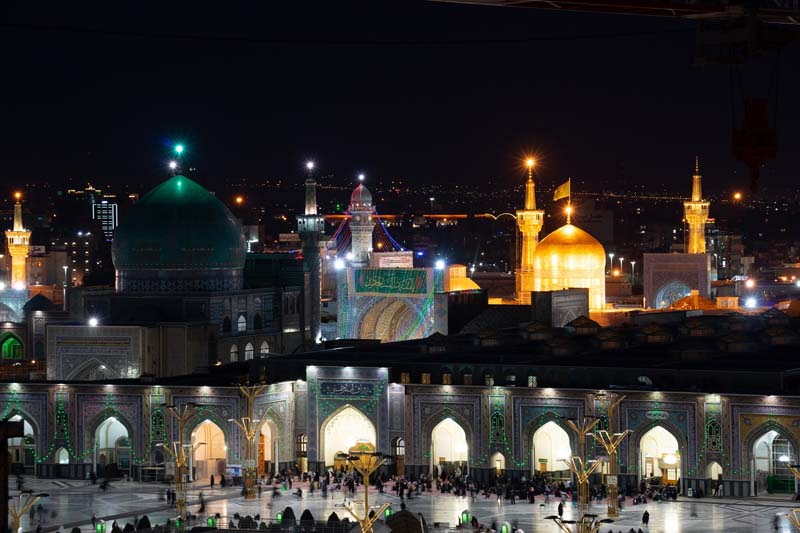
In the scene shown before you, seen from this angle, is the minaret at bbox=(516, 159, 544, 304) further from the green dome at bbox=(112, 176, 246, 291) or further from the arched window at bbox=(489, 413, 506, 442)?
the arched window at bbox=(489, 413, 506, 442)

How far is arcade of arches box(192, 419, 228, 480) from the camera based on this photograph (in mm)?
49878

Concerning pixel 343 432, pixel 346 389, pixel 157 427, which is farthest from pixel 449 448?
pixel 157 427

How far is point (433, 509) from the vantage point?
142 feet

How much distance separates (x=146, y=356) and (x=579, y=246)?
63.2ft

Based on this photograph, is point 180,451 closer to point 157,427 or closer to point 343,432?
point 157,427

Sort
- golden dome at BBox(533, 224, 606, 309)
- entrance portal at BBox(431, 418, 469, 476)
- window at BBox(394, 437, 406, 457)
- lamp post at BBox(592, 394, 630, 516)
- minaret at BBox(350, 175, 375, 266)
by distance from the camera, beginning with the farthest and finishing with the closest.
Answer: minaret at BBox(350, 175, 375, 266) → golden dome at BBox(533, 224, 606, 309) → window at BBox(394, 437, 406, 457) → entrance portal at BBox(431, 418, 469, 476) → lamp post at BBox(592, 394, 630, 516)

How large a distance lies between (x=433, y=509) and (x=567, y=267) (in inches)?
1099

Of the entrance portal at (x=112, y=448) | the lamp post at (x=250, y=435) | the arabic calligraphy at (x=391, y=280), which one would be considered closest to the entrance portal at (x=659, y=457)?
the lamp post at (x=250, y=435)

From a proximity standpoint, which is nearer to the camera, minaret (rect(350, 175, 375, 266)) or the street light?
the street light

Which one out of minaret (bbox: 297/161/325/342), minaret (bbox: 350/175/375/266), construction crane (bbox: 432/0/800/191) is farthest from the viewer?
minaret (bbox: 350/175/375/266)

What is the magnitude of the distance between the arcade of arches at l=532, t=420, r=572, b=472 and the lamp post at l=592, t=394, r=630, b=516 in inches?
72.6

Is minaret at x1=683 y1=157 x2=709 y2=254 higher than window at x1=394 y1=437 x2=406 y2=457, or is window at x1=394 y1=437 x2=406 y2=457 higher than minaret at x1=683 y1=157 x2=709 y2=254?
minaret at x1=683 y1=157 x2=709 y2=254

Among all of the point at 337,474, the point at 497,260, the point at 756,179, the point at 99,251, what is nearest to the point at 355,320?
the point at 337,474

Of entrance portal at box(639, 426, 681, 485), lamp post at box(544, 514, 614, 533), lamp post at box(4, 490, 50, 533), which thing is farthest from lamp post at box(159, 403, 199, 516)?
entrance portal at box(639, 426, 681, 485)
